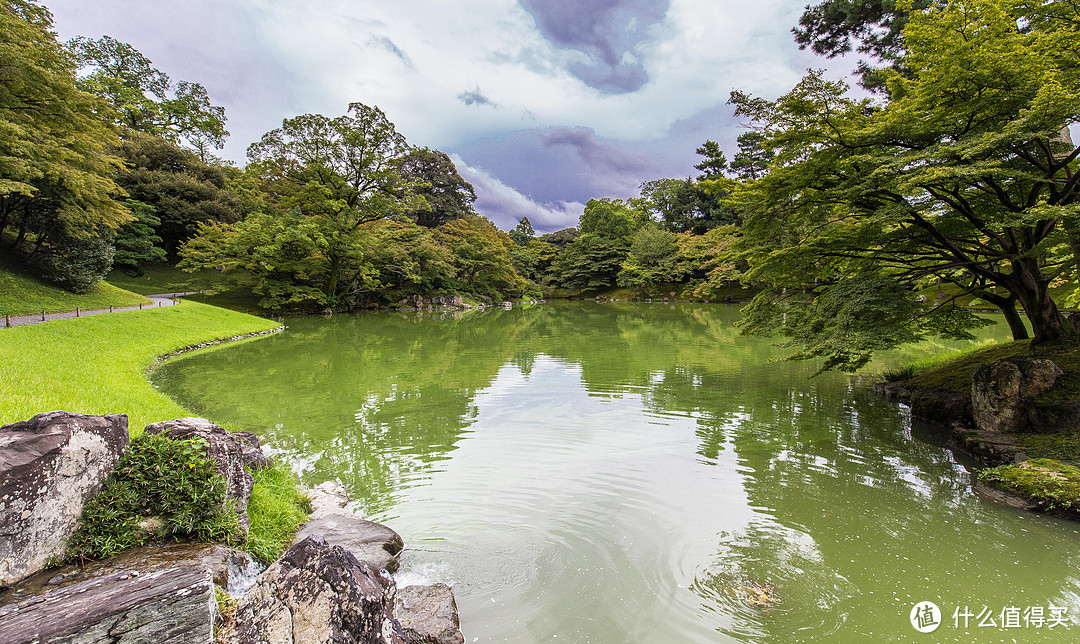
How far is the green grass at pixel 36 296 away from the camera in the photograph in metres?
15.3

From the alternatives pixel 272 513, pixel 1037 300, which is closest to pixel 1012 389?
pixel 1037 300

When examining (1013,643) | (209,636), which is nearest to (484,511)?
(209,636)

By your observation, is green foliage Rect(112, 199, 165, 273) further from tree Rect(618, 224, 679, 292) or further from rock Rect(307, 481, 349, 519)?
tree Rect(618, 224, 679, 292)

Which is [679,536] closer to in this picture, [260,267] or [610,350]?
[610,350]

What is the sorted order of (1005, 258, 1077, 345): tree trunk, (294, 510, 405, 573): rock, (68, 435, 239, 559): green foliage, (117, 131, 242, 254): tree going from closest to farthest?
(68, 435, 239, 559): green foliage
(294, 510, 405, 573): rock
(1005, 258, 1077, 345): tree trunk
(117, 131, 242, 254): tree

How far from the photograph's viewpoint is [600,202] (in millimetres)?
52250

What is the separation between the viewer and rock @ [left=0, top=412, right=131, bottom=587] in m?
2.67

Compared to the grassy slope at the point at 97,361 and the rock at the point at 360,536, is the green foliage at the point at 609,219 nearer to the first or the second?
the grassy slope at the point at 97,361

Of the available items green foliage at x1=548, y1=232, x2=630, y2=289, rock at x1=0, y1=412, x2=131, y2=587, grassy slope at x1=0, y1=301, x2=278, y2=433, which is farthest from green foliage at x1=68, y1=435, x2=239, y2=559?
green foliage at x1=548, y1=232, x2=630, y2=289

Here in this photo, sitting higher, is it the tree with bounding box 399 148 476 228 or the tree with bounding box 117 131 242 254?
the tree with bounding box 399 148 476 228

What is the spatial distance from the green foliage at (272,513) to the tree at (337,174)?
22.7 meters

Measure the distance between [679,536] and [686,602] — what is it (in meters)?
0.95

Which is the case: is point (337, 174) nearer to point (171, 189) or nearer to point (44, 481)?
point (171, 189)

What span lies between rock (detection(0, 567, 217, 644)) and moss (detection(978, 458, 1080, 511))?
7.05 m
